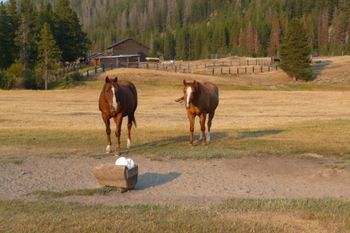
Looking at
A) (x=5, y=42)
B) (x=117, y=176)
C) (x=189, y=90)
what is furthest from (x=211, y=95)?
(x=5, y=42)

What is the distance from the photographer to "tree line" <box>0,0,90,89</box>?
81688mm

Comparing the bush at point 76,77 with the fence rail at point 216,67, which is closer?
the bush at point 76,77

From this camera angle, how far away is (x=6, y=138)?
73.5 ft

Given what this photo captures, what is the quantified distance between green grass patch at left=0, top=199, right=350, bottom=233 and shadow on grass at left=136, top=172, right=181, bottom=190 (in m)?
2.91

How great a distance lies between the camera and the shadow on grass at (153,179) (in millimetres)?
13516

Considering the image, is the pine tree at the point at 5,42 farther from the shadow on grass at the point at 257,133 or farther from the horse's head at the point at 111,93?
the horse's head at the point at 111,93

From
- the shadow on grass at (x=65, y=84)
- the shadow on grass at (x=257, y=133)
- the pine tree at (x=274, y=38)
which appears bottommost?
the shadow on grass at (x=65, y=84)

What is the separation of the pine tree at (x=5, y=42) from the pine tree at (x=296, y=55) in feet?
153

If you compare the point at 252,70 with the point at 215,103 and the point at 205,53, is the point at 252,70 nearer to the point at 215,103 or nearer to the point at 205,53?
the point at 205,53

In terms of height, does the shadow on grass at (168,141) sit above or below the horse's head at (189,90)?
below

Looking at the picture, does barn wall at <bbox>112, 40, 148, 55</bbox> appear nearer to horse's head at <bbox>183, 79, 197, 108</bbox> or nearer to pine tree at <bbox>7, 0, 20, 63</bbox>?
pine tree at <bbox>7, 0, 20, 63</bbox>

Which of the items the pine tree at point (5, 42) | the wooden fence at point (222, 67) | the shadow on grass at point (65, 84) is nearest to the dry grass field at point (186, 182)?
the shadow on grass at point (65, 84)

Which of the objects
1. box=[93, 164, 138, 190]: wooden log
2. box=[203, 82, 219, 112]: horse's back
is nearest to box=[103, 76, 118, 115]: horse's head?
box=[203, 82, 219, 112]: horse's back

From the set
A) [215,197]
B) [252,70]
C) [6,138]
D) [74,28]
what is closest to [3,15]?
[74,28]
